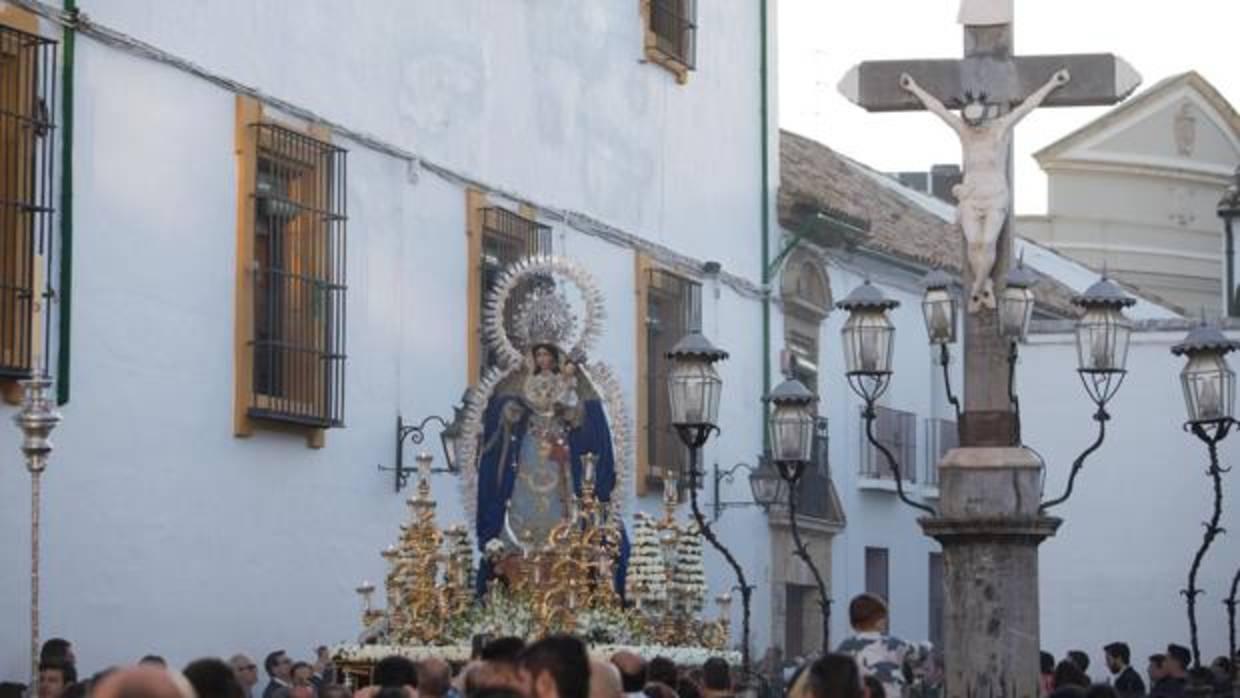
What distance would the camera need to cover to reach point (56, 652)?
15648mm

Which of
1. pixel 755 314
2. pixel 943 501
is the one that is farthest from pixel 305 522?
pixel 755 314

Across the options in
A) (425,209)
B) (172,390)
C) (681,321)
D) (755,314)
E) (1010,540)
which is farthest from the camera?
(755,314)

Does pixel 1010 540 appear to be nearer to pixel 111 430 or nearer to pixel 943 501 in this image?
pixel 943 501

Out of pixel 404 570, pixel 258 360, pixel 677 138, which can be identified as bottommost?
pixel 404 570

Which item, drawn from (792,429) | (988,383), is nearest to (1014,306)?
(988,383)

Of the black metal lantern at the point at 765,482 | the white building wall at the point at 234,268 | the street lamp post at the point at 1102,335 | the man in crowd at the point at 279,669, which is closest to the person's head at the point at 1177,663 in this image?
the street lamp post at the point at 1102,335

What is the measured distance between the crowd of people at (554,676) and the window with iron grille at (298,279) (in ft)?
5.01

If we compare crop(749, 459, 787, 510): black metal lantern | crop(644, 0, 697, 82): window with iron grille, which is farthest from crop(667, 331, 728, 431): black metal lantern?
crop(644, 0, 697, 82): window with iron grille

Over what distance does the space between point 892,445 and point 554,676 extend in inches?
870

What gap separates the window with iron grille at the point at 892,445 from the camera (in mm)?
30297

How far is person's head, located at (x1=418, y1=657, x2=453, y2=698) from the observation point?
10602mm

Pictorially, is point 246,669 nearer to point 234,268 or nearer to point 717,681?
point 234,268

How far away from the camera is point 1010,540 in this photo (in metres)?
15.6

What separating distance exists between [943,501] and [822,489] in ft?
43.1
